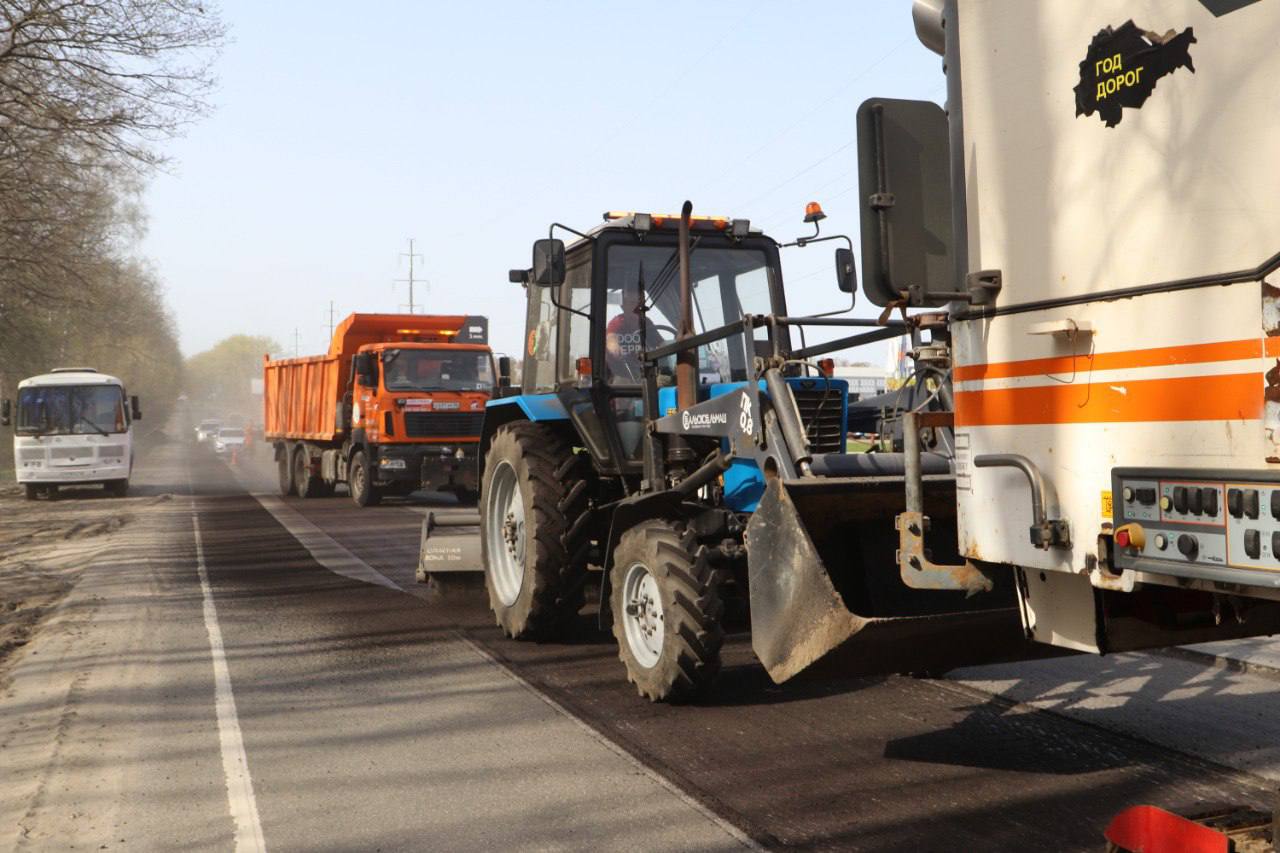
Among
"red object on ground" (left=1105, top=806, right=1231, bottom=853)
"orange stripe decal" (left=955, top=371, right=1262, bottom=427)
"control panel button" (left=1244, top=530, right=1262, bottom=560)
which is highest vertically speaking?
"orange stripe decal" (left=955, top=371, right=1262, bottom=427)

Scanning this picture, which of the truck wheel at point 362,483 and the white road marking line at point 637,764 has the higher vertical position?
the truck wheel at point 362,483

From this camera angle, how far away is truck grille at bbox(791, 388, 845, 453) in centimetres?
642

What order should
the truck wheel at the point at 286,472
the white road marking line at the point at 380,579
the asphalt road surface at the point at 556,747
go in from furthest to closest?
the truck wheel at the point at 286,472 < the white road marking line at the point at 380,579 < the asphalt road surface at the point at 556,747

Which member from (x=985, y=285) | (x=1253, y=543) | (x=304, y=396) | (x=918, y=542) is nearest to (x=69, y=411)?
(x=304, y=396)

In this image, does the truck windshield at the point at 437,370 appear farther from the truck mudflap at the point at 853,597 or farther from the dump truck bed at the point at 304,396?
the truck mudflap at the point at 853,597

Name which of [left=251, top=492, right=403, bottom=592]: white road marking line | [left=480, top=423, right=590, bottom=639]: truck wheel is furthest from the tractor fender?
[left=251, top=492, right=403, bottom=592]: white road marking line

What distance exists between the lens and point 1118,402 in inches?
125

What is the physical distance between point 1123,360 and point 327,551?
39.6ft

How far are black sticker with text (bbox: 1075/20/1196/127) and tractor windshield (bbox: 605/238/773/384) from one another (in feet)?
13.4

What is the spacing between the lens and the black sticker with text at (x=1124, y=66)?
3020mm

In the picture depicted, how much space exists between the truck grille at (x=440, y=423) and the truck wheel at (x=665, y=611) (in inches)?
583

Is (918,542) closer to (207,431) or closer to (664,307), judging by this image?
(664,307)

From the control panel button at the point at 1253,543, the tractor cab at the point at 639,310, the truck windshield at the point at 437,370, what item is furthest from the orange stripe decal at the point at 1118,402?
the truck windshield at the point at 437,370

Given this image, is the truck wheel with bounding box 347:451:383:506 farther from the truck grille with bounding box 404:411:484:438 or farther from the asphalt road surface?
the asphalt road surface
